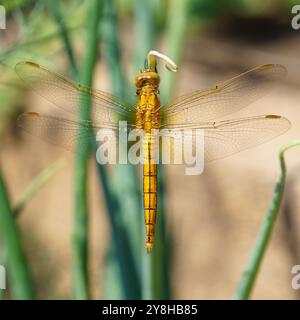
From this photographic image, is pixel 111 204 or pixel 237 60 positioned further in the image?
pixel 237 60

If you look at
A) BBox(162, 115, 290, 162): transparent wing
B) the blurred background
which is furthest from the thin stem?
BBox(162, 115, 290, 162): transparent wing

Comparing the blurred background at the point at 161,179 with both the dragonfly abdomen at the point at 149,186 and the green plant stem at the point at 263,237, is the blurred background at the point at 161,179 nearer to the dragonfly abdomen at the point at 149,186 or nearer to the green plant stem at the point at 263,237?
the dragonfly abdomen at the point at 149,186

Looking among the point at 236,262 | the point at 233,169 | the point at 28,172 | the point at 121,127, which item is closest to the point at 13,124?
the point at 28,172

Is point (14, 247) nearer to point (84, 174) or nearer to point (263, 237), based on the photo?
point (84, 174)

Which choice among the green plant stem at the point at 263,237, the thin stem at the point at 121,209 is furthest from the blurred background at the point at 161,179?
the green plant stem at the point at 263,237

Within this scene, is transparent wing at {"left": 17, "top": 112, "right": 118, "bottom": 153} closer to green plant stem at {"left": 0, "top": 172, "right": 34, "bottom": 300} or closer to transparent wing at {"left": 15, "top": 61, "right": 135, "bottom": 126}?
→ transparent wing at {"left": 15, "top": 61, "right": 135, "bottom": 126}
